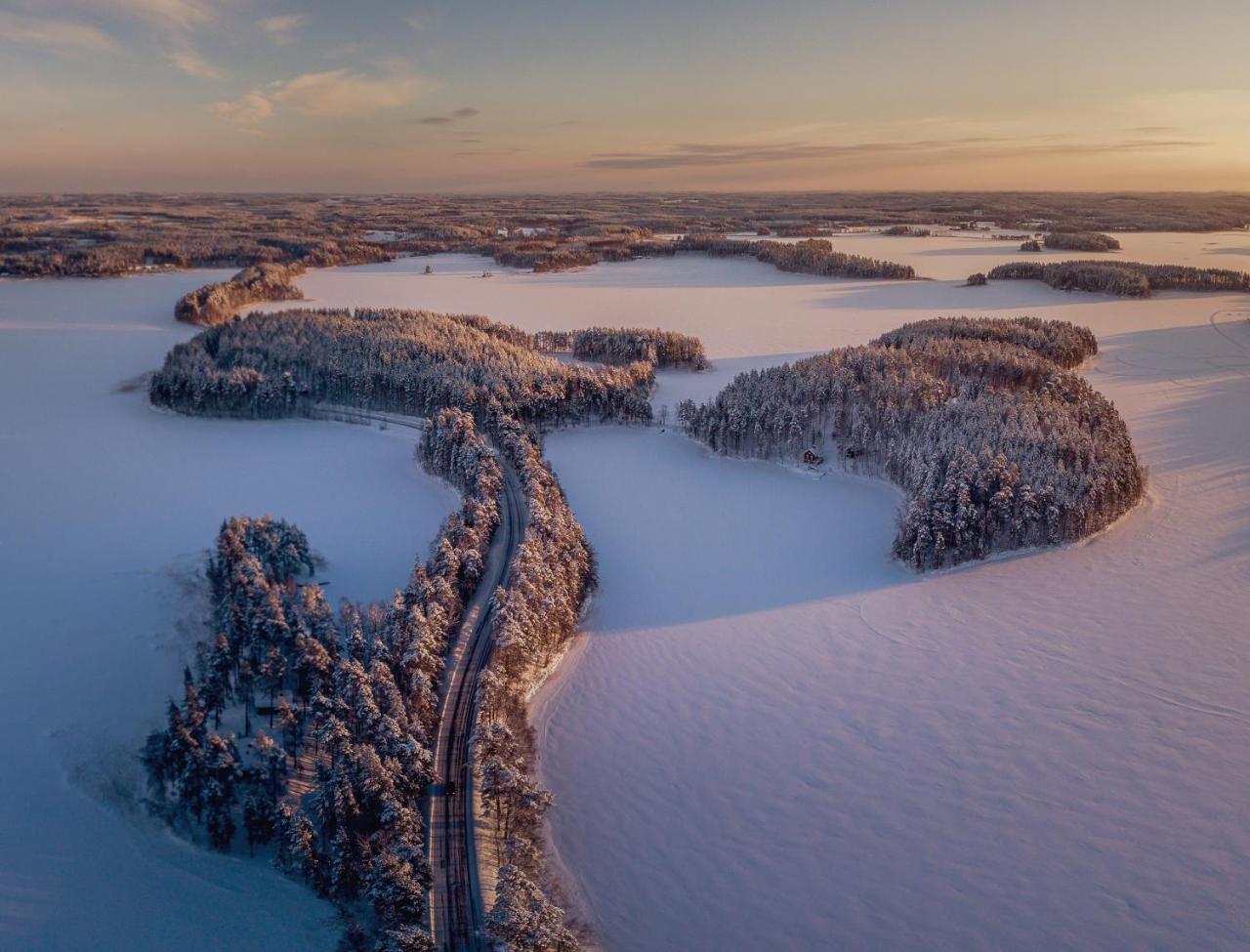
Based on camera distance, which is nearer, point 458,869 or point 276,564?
point 458,869

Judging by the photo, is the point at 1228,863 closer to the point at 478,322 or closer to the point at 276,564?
the point at 276,564

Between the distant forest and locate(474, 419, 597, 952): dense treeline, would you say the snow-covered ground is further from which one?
the distant forest

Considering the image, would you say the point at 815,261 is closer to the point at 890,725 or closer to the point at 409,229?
the point at 890,725

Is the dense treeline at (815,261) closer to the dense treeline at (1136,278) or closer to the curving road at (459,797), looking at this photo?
the dense treeline at (1136,278)

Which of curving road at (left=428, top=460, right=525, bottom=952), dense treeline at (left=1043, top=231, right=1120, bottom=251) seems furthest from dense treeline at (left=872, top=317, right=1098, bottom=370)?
dense treeline at (left=1043, top=231, right=1120, bottom=251)

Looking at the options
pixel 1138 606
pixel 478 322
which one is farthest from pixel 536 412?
pixel 1138 606

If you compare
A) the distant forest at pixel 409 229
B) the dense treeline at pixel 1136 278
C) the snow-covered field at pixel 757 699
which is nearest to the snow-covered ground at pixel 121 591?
the snow-covered field at pixel 757 699
